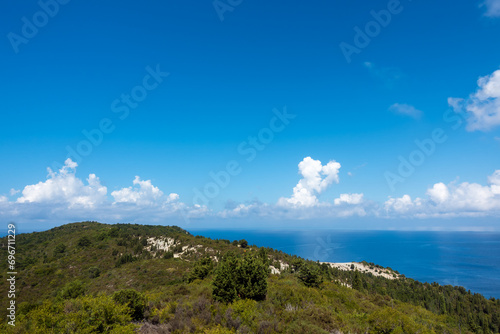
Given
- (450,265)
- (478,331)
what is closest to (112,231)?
(478,331)

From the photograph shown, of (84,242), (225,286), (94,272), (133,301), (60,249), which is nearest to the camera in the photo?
(133,301)

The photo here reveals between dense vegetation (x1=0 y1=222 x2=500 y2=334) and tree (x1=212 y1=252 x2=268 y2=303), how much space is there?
96 millimetres

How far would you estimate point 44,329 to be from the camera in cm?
1177

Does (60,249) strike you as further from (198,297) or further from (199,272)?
(198,297)

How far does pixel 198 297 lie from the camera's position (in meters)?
23.4

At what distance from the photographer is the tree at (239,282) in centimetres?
2272

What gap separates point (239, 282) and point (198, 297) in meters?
4.25

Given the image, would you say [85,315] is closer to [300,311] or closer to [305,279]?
[300,311]

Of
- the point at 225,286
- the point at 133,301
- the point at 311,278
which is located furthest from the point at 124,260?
the point at 133,301

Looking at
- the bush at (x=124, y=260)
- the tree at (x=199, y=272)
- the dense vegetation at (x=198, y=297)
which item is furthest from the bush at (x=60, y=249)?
the tree at (x=199, y=272)

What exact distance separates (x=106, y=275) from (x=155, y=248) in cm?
2440

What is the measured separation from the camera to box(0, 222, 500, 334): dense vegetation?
1519 centimetres

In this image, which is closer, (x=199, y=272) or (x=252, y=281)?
(x=252, y=281)

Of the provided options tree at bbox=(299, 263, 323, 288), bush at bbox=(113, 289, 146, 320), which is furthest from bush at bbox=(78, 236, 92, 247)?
bush at bbox=(113, 289, 146, 320)
